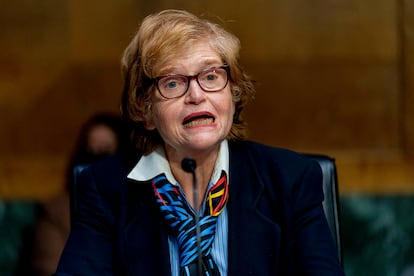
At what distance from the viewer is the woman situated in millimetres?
2342

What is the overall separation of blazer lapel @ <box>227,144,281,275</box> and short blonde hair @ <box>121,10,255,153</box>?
18 centimetres

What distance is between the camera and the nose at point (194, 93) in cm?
230

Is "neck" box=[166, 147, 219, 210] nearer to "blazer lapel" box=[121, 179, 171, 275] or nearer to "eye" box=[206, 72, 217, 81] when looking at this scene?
"blazer lapel" box=[121, 179, 171, 275]


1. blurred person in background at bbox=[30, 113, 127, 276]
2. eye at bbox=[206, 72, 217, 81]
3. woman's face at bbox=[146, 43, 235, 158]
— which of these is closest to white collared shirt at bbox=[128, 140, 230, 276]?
woman's face at bbox=[146, 43, 235, 158]

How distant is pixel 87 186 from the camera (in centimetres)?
250

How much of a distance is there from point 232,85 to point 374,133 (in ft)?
5.63

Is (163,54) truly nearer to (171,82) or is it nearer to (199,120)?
(171,82)

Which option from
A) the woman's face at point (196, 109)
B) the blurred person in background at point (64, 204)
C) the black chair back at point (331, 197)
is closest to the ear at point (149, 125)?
the woman's face at point (196, 109)

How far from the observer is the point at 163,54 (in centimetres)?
235

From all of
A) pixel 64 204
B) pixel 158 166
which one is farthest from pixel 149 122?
pixel 64 204

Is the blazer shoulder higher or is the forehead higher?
the forehead

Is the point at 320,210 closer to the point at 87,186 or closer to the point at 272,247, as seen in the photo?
the point at 272,247

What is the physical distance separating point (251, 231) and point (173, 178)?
236mm

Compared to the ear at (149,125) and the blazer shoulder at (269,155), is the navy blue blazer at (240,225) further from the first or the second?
the ear at (149,125)
